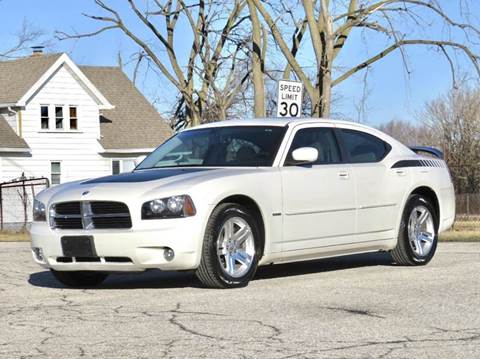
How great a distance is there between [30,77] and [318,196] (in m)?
34.3

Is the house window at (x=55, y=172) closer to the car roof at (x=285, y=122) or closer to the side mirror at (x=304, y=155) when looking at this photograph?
the car roof at (x=285, y=122)

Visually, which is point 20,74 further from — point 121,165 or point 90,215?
point 90,215

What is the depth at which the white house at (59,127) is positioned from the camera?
4178 cm

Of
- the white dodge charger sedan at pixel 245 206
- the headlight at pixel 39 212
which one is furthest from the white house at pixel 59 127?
the headlight at pixel 39 212

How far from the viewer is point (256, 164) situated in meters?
9.75

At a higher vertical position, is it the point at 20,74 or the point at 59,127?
the point at 20,74

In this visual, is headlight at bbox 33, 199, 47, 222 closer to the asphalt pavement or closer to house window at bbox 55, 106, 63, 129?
the asphalt pavement

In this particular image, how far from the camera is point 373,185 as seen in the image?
10.6m

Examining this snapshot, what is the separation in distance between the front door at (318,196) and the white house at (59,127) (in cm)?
3185

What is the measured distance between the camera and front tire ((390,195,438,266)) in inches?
429

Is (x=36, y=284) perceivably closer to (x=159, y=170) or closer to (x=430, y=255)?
(x=159, y=170)

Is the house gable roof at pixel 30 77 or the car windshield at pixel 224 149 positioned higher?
the house gable roof at pixel 30 77

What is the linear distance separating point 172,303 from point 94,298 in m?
0.96

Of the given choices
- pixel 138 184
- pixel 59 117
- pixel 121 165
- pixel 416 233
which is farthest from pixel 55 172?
pixel 138 184
